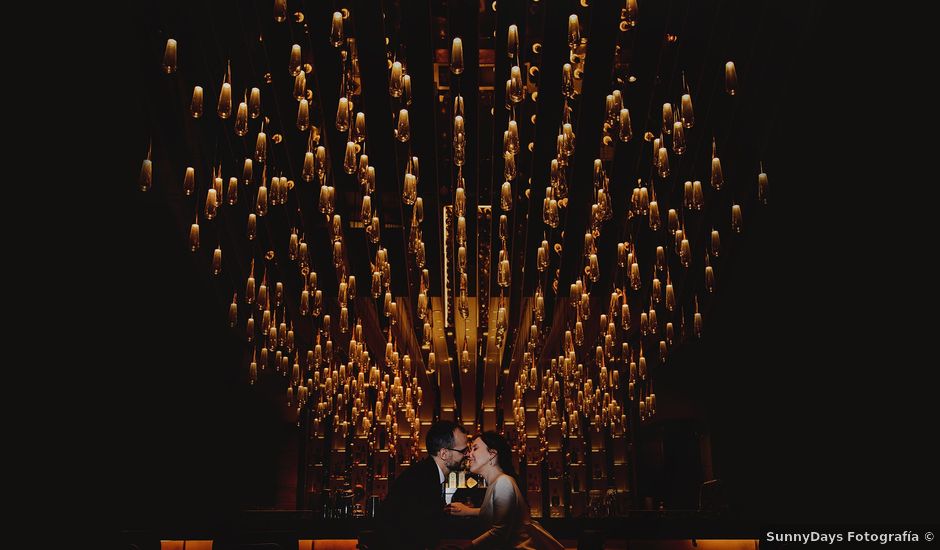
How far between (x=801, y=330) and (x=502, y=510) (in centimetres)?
535

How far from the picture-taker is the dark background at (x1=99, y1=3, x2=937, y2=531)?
19.8ft

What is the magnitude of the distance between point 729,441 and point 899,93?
271 inches

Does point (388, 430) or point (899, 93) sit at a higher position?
point (899, 93)

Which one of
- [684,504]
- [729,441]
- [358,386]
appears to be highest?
[358,386]

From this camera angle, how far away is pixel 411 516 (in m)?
3.61

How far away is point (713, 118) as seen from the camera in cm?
616

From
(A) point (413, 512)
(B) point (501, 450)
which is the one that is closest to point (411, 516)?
(A) point (413, 512)

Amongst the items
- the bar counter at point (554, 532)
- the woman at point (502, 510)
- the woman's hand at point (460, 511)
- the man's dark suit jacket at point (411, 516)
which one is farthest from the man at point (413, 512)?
the bar counter at point (554, 532)

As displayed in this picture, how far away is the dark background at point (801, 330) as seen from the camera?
6.02m

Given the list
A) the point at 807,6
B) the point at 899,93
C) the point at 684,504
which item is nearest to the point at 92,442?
the point at 807,6

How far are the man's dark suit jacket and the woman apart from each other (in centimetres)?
38

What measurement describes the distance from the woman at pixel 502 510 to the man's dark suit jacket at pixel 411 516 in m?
0.38

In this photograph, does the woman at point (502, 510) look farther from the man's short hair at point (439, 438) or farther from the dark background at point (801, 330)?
the dark background at point (801, 330)

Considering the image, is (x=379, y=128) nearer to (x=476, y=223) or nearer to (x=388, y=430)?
(x=476, y=223)
